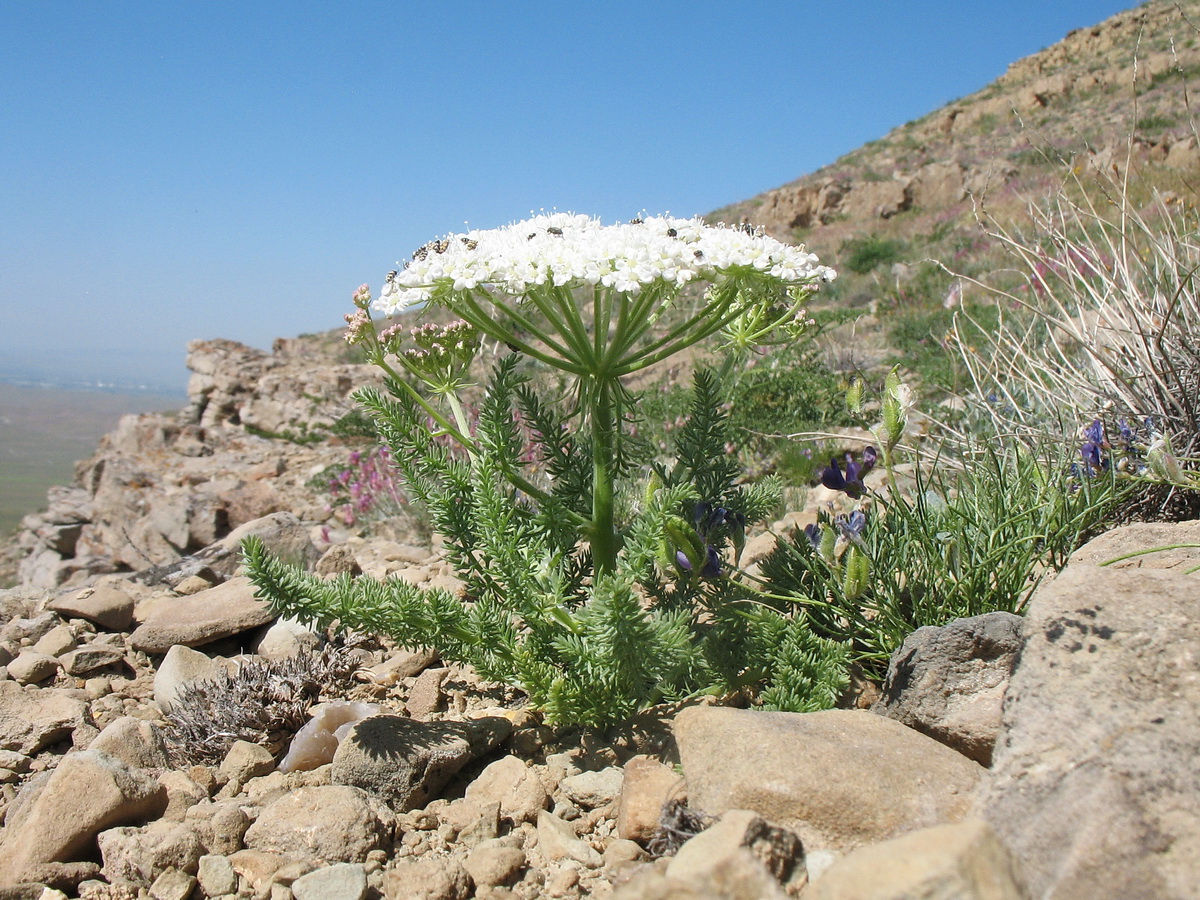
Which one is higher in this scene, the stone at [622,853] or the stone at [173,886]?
the stone at [622,853]

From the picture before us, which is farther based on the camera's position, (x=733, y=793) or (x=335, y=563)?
(x=335, y=563)

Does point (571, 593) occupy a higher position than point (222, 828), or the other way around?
point (571, 593)

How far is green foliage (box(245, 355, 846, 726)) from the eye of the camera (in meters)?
2.10

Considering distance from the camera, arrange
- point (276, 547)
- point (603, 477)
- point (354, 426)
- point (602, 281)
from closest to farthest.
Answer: point (602, 281) < point (603, 477) < point (276, 547) < point (354, 426)

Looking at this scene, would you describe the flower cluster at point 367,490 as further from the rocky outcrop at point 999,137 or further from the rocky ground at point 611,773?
the rocky outcrop at point 999,137

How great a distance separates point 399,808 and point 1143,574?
1883 mm

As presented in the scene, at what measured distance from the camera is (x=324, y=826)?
192cm

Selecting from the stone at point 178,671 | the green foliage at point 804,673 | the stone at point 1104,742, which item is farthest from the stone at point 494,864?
the stone at point 178,671

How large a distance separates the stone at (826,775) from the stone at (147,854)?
1168 millimetres

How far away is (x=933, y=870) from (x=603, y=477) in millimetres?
1450

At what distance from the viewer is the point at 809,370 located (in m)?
7.62

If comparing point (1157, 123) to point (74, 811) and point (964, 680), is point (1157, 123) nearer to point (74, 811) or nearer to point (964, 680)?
point (964, 680)

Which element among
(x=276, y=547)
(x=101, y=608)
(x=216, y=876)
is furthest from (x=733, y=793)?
(x=276, y=547)

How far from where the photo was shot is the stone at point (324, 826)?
1896mm
